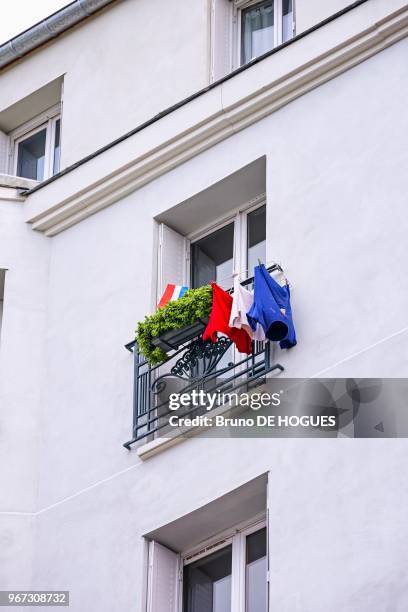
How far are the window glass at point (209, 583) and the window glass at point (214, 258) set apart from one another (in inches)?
113

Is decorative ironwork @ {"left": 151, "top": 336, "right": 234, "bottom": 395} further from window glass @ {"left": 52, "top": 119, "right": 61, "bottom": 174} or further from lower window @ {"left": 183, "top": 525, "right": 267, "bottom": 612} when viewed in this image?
window glass @ {"left": 52, "top": 119, "right": 61, "bottom": 174}

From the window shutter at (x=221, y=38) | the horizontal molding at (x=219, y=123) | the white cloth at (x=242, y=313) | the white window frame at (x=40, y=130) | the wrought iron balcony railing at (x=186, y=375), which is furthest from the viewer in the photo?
the white window frame at (x=40, y=130)

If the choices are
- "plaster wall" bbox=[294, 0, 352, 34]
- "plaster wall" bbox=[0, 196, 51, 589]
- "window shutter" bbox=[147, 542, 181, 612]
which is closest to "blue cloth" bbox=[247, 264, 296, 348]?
"window shutter" bbox=[147, 542, 181, 612]

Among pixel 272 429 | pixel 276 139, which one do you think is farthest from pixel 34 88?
pixel 272 429

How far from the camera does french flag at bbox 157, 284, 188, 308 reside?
16188mm

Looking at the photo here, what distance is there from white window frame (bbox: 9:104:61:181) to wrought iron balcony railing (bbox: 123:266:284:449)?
13.4 feet

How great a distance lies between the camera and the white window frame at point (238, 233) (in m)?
16.6

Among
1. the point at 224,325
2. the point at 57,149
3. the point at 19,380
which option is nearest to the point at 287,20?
the point at 57,149

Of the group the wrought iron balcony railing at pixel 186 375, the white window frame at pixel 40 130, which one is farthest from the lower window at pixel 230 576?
the white window frame at pixel 40 130

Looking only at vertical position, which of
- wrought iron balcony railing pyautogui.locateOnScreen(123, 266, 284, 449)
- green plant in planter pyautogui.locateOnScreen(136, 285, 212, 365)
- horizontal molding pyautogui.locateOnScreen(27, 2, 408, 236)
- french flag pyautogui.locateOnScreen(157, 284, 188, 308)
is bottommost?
wrought iron balcony railing pyautogui.locateOnScreen(123, 266, 284, 449)

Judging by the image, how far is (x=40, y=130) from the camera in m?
20.0

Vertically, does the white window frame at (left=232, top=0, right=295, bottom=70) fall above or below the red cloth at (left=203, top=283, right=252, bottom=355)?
above

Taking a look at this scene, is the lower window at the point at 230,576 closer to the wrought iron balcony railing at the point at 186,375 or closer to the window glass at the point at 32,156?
the wrought iron balcony railing at the point at 186,375

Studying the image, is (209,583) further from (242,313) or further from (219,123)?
(219,123)
